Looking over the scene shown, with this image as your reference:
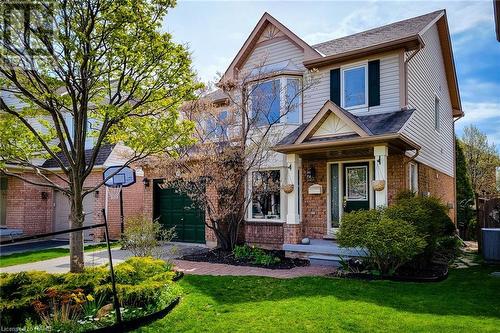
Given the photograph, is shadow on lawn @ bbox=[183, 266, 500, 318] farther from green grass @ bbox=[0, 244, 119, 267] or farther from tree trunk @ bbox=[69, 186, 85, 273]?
green grass @ bbox=[0, 244, 119, 267]

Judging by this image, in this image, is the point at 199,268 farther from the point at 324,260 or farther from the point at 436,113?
the point at 436,113

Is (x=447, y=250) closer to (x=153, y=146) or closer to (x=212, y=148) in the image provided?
(x=212, y=148)

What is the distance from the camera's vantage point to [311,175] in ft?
39.7

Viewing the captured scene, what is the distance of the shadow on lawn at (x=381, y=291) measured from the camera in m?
5.96

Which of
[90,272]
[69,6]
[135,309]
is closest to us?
[135,309]

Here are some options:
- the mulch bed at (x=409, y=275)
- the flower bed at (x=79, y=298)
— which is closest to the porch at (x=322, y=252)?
the mulch bed at (x=409, y=275)

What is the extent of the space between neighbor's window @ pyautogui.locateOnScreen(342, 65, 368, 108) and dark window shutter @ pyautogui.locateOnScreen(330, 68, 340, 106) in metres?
0.17

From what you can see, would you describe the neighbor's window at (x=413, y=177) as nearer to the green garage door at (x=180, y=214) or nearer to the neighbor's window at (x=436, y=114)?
the neighbor's window at (x=436, y=114)

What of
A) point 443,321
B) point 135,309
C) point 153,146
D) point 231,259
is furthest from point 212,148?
point 443,321

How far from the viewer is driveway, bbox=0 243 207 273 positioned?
9955 millimetres

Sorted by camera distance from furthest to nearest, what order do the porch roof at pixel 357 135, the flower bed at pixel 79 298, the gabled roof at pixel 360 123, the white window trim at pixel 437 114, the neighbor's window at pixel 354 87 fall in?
the white window trim at pixel 437 114, the neighbor's window at pixel 354 87, the gabled roof at pixel 360 123, the porch roof at pixel 357 135, the flower bed at pixel 79 298

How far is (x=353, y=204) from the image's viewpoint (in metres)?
11.5

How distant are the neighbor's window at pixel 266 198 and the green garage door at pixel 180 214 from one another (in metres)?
2.34

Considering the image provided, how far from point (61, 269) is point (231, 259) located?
184 inches
